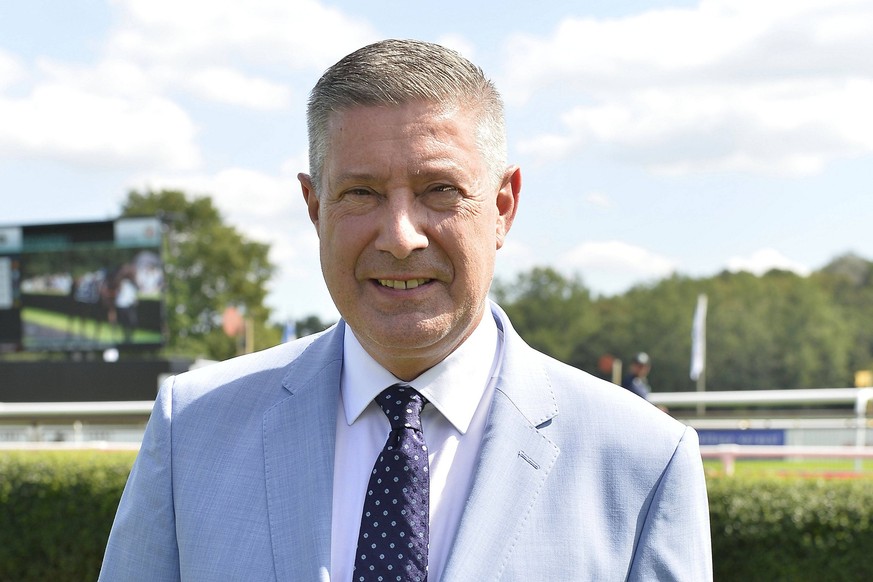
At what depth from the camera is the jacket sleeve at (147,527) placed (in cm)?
189

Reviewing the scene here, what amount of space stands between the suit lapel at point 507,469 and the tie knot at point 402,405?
0.14 meters

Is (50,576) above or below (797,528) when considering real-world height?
below

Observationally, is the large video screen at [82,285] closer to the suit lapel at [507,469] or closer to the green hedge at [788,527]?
the green hedge at [788,527]

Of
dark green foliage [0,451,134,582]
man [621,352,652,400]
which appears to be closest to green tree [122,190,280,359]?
man [621,352,652,400]

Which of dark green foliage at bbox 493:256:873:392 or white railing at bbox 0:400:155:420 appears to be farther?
dark green foliage at bbox 493:256:873:392

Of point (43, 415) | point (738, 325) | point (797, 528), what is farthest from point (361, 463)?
point (738, 325)

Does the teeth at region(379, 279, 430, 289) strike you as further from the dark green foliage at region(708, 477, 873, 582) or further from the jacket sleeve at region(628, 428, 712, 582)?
the dark green foliage at region(708, 477, 873, 582)

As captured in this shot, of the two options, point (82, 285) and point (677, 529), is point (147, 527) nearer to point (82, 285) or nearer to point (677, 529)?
point (677, 529)

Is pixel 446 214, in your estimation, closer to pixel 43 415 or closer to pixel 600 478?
pixel 600 478

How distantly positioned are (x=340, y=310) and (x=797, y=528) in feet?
17.8

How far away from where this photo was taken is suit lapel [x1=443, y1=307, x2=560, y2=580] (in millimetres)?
1808

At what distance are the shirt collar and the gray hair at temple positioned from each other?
35 cm

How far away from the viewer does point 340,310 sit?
1.92 m

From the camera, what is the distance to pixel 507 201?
2082mm
